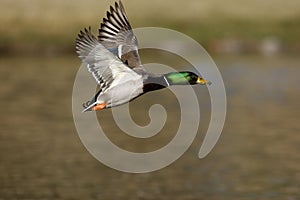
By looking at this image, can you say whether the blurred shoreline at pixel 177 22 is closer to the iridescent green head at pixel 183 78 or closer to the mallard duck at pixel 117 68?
the mallard duck at pixel 117 68

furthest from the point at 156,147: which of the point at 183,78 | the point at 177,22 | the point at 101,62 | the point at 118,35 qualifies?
the point at 177,22

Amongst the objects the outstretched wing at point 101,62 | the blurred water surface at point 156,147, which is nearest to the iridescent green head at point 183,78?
the outstretched wing at point 101,62

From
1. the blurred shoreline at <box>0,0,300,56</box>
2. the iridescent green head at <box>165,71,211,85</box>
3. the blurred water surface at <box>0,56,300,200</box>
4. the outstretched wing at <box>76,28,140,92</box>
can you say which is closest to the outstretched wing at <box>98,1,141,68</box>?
the outstretched wing at <box>76,28,140,92</box>

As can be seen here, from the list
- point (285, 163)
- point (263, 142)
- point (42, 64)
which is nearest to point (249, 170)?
point (285, 163)

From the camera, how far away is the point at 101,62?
49.2 feet

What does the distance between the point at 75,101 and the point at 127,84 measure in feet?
78.1

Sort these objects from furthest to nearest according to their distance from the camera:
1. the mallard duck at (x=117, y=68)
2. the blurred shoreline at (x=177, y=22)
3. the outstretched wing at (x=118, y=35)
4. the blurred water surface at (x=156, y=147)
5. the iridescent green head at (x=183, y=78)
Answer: the blurred shoreline at (x=177, y=22) → the blurred water surface at (x=156, y=147) → the outstretched wing at (x=118, y=35) → the iridescent green head at (x=183, y=78) → the mallard duck at (x=117, y=68)

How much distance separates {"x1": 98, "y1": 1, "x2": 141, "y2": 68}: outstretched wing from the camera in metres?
15.5

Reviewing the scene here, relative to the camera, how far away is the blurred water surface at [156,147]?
69.9 ft

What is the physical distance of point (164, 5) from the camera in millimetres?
62062

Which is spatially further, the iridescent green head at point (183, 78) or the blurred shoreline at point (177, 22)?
the blurred shoreline at point (177, 22)

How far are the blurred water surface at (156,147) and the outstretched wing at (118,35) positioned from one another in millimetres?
5702

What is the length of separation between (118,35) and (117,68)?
3.36ft

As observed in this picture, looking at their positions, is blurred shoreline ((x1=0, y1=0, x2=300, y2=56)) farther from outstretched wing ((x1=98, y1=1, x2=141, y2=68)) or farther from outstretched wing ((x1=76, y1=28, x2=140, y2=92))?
outstretched wing ((x1=76, y1=28, x2=140, y2=92))
